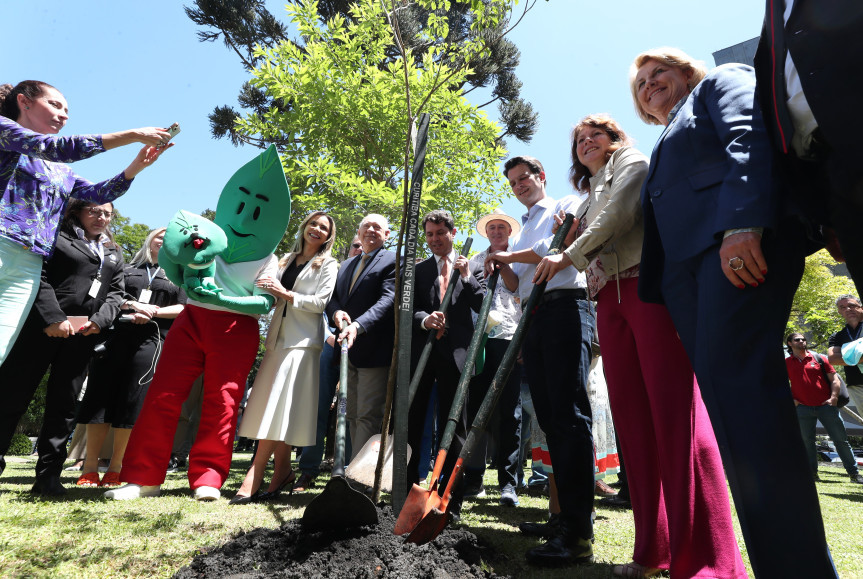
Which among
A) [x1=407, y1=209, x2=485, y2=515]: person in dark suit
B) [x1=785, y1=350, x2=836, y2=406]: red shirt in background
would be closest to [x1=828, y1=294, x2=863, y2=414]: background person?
[x1=785, y1=350, x2=836, y2=406]: red shirt in background

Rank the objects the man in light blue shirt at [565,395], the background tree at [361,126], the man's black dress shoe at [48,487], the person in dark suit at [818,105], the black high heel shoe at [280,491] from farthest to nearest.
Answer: the background tree at [361,126] → the black high heel shoe at [280,491] → the man's black dress shoe at [48,487] → the man in light blue shirt at [565,395] → the person in dark suit at [818,105]

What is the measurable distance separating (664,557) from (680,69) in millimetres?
1945

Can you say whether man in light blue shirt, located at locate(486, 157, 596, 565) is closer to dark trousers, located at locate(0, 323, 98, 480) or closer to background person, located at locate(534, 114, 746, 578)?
background person, located at locate(534, 114, 746, 578)

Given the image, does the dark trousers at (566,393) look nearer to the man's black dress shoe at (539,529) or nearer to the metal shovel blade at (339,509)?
the man's black dress shoe at (539,529)

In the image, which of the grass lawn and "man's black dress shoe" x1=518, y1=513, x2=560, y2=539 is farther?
"man's black dress shoe" x1=518, y1=513, x2=560, y2=539

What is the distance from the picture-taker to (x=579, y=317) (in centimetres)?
278

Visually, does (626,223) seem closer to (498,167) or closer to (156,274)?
(156,274)

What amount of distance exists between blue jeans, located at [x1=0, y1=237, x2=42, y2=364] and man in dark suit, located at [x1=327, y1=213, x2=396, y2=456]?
5.61ft

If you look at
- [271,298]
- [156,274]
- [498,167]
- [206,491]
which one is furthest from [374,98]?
[206,491]

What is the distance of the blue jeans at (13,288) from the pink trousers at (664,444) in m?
2.92

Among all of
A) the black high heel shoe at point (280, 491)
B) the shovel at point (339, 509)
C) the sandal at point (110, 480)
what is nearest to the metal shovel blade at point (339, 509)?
the shovel at point (339, 509)

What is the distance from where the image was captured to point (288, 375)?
12.5ft

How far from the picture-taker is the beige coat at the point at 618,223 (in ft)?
7.55

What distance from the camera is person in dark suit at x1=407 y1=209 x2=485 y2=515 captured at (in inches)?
131
